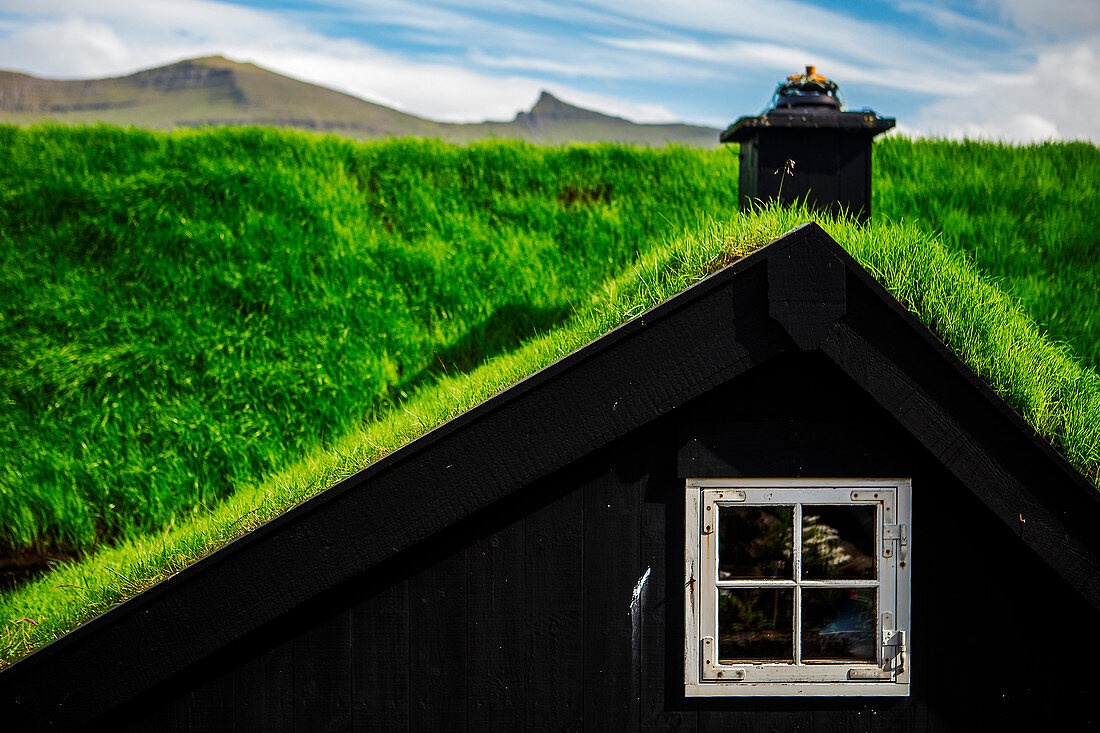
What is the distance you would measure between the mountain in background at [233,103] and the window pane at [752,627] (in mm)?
83297

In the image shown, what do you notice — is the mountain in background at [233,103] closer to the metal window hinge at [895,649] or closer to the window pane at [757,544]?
the window pane at [757,544]

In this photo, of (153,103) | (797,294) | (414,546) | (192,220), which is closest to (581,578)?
(414,546)

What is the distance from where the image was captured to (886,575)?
8.91ft

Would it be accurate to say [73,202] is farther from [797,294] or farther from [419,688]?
[797,294]

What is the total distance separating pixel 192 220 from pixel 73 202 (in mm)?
1578

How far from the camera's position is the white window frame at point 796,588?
8.87 ft

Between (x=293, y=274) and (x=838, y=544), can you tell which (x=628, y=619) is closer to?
(x=838, y=544)

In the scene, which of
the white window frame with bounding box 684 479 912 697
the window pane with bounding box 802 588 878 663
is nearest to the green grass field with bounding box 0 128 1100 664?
the white window frame with bounding box 684 479 912 697

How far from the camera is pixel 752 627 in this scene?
2965 mm

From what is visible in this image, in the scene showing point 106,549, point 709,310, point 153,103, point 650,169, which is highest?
point 153,103

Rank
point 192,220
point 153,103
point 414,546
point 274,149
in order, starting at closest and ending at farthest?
point 414,546, point 192,220, point 274,149, point 153,103

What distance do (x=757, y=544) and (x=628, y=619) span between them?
2.14 ft

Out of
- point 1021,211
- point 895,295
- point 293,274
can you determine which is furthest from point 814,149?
point 1021,211

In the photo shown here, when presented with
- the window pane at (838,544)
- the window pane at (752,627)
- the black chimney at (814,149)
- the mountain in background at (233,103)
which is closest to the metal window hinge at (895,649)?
the window pane at (838,544)
